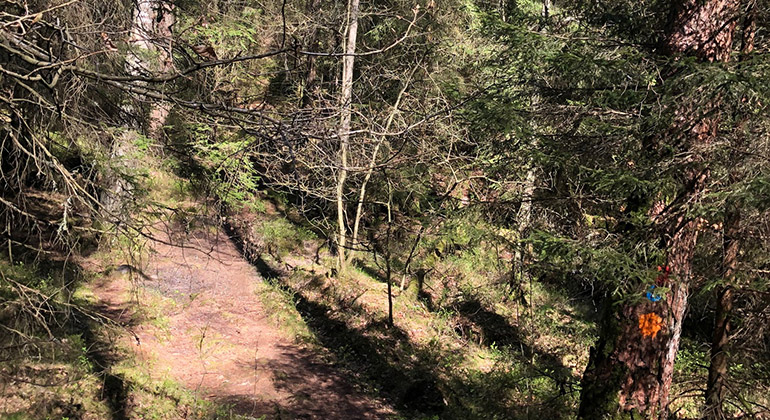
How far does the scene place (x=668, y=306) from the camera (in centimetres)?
458

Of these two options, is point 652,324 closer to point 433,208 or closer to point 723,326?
point 723,326

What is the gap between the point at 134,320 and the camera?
30.2 feet

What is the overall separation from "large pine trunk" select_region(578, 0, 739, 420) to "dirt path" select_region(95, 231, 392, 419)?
4.52 metres

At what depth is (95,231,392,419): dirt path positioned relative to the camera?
25.8ft

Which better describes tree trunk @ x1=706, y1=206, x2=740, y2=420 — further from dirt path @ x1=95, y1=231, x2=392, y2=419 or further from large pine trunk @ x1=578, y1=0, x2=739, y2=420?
dirt path @ x1=95, y1=231, x2=392, y2=419

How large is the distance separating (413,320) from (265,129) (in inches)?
376

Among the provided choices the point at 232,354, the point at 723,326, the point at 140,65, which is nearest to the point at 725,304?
the point at 723,326

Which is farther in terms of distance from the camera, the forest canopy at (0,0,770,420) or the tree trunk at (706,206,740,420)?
the tree trunk at (706,206,740,420)

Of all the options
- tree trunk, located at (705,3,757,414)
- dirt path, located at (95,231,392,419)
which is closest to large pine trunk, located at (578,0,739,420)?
tree trunk, located at (705,3,757,414)

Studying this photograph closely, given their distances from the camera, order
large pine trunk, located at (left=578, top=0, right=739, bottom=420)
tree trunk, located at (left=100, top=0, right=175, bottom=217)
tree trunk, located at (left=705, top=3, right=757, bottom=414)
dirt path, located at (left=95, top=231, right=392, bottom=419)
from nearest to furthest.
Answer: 1. tree trunk, located at (left=100, top=0, right=175, bottom=217)
2. large pine trunk, located at (left=578, top=0, right=739, bottom=420)
3. tree trunk, located at (left=705, top=3, right=757, bottom=414)
4. dirt path, located at (left=95, top=231, right=392, bottom=419)

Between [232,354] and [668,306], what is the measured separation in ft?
24.0

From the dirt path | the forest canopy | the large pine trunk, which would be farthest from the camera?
the dirt path

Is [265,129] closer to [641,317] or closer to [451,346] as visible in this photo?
[641,317]

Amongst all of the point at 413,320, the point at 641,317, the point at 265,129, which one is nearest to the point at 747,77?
the point at 641,317
